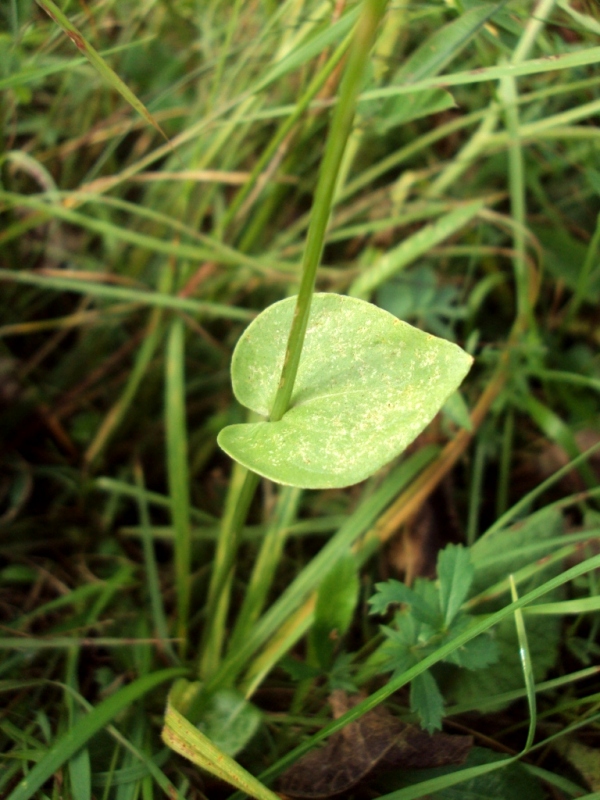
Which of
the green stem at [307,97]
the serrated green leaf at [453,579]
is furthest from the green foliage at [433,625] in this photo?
the green stem at [307,97]

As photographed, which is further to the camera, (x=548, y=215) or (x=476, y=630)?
(x=548, y=215)

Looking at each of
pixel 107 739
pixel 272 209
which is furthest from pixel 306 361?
pixel 272 209

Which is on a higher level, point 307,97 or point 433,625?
point 307,97

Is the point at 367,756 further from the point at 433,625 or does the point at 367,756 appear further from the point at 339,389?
the point at 339,389

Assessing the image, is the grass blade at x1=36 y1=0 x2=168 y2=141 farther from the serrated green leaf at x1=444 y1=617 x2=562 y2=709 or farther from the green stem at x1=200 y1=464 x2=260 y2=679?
the serrated green leaf at x1=444 y1=617 x2=562 y2=709

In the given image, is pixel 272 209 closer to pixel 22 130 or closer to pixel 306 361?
pixel 22 130

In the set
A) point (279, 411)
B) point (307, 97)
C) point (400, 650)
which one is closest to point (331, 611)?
point (400, 650)
